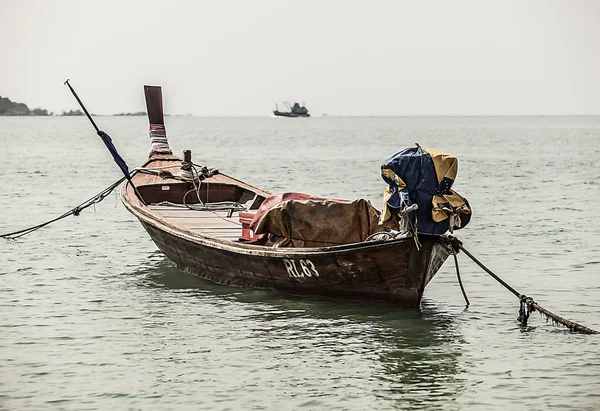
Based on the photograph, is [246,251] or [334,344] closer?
[334,344]

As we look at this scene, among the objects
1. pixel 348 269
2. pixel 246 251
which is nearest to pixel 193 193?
pixel 246 251

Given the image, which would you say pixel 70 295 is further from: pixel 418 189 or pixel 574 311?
pixel 574 311

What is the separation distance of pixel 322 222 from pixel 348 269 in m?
0.92

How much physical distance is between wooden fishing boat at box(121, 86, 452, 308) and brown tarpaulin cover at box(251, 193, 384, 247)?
24cm

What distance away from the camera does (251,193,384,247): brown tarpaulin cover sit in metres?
12.2

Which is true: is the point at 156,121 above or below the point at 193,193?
above

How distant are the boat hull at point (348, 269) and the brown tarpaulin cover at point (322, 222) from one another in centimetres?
43

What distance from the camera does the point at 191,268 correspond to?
1473 centimetres

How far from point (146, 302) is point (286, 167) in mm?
32964

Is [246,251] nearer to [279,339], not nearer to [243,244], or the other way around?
[243,244]

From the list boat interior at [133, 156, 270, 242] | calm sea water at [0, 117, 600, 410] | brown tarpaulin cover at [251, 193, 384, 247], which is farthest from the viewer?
boat interior at [133, 156, 270, 242]

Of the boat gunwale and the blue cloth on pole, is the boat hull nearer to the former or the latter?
the boat gunwale

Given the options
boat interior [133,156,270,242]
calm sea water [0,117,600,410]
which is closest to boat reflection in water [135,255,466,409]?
calm sea water [0,117,600,410]

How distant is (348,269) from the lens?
11.6 metres
